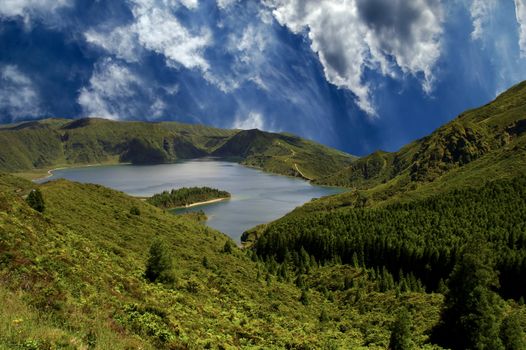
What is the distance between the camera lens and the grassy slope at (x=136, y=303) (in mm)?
23969

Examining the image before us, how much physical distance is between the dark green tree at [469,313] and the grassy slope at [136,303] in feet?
18.8

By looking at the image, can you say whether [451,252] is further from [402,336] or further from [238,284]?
[402,336]

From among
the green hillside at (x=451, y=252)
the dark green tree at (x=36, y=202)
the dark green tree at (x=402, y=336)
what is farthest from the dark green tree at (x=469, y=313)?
the dark green tree at (x=36, y=202)

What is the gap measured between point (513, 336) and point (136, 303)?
51.6 meters

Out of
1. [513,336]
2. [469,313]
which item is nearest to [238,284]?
[469,313]

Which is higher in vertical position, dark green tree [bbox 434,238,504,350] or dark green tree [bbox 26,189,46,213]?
dark green tree [bbox 26,189,46,213]

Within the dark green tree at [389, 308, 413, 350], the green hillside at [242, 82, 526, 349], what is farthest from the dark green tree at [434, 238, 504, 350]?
the dark green tree at [389, 308, 413, 350]

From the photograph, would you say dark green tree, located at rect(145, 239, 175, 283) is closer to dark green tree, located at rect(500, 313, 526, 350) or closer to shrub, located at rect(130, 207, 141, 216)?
dark green tree, located at rect(500, 313, 526, 350)

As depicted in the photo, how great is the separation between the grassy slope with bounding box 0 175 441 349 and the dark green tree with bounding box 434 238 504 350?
225 inches

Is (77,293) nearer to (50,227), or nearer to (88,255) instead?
(88,255)

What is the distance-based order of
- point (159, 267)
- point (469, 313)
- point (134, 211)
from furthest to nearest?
1. point (134, 211)
2. point (469, 313)
3. point (159, 267)

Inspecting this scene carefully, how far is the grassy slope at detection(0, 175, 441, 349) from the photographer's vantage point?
24.0 metres

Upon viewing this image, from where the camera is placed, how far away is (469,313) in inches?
2559

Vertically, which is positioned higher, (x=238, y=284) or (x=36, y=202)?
(x=36, y=202)
